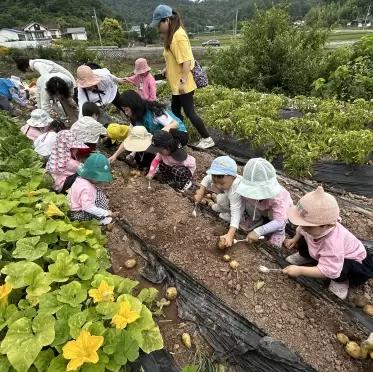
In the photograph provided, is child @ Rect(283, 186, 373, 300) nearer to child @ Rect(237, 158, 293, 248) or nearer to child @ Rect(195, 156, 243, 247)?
child @ Rect(237, 158, 293, 248)

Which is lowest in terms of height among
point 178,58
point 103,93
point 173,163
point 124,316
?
point 173,163

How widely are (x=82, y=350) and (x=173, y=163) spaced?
2.56 metres

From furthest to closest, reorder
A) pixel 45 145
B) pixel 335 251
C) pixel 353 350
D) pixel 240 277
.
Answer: pixel 45 145
pixel 240 277
pixel 335 251
pixel 353 350

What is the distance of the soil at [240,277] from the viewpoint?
7.17 feet

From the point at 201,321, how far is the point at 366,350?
1149 mm

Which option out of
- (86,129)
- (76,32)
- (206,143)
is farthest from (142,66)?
(76,32)

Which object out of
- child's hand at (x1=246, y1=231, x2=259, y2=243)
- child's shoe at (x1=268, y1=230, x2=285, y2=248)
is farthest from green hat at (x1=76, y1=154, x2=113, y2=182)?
child's shoe at (x1=268, y1=230, x2=285, y2=248)

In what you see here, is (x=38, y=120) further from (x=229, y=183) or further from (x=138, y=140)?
(x=229, y=183)

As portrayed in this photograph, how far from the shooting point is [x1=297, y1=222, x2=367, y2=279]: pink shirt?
7.39 ft

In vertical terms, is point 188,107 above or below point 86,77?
below

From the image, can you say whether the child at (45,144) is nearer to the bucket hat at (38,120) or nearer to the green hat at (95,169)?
the bucket hat at (38,120)

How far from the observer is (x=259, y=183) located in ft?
8.41

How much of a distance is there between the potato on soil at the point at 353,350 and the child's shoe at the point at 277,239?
1049 millimetres

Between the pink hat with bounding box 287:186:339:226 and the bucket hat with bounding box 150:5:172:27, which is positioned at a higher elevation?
the bucket hat with bounding box 150:5:172:27
